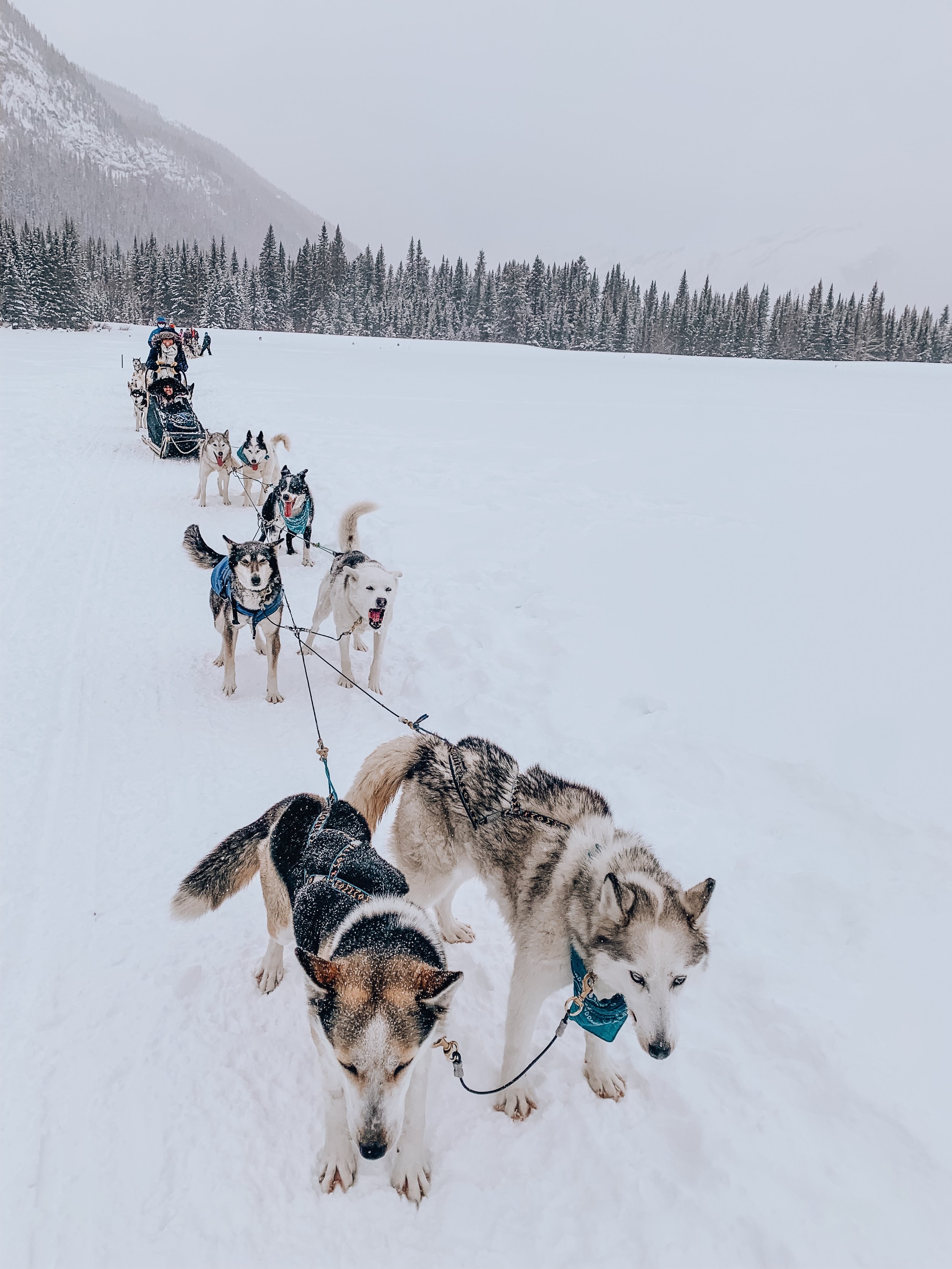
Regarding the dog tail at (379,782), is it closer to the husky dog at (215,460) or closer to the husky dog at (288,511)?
the husky dog at (288,511)

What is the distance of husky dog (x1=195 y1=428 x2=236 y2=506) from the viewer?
10695mm

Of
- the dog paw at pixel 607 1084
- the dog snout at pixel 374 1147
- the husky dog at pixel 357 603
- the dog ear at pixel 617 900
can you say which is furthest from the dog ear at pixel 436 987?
the husky dog at pixel 357 603

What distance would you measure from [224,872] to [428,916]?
0.91 meters

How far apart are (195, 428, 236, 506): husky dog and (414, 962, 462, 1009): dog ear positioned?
1040 centimetres

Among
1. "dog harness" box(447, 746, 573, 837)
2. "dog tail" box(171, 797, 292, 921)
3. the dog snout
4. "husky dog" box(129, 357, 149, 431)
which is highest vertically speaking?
"husky dog" box(129, 357, 149, 431)

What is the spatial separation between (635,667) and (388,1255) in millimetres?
4471

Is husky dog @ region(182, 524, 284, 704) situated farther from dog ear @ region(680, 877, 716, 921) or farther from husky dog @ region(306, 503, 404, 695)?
dog ear @ region(680, 877, 716, 921)

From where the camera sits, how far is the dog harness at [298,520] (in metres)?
8.67

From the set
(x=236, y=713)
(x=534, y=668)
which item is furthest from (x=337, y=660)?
(x=534, y=668)

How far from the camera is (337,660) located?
20.8ft

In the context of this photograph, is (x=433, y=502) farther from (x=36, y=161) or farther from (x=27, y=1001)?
(x=36, y=161)

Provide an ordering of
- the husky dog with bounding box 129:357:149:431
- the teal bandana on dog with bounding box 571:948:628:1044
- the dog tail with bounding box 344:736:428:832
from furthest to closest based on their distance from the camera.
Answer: the husky dog with bounding box 129:357:149:431
the dog tail with bounding box 344:736:428:832
the teal bandana on dog with bounding box 571:948:628:1044

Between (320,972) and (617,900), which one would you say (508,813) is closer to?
(617,900)

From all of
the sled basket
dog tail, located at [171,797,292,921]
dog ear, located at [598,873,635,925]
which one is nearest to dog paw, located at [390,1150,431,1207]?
dog ear, located at [598,873,635,925]
